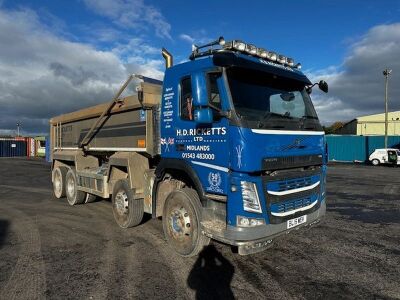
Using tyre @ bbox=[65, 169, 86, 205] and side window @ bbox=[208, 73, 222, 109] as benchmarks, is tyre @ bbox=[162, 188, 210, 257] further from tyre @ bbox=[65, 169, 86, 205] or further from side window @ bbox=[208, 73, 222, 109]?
tyre @ bbox=[65, 169, 86, 205]

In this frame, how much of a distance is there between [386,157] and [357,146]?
7715mm

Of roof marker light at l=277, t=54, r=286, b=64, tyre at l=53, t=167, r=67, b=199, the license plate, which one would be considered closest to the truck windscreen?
roof marker light at l=277, t=54, r=286, b=64

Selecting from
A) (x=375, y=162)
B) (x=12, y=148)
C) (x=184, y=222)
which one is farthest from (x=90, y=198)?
(x=12, y=148)

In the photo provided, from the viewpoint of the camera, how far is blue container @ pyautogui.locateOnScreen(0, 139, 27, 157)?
5453 centimetres

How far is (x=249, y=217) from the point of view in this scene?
5.09 m

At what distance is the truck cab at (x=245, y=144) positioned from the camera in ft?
16.8

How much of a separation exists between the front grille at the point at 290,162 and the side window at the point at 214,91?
3.35ft

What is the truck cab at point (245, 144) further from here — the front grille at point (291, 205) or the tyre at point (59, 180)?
the tyre at point (59, 180)

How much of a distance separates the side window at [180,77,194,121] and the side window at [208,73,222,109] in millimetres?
503

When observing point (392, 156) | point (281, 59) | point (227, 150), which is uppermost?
point (281, 59)

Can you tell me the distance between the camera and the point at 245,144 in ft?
16.5

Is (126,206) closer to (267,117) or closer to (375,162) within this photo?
(267,117)

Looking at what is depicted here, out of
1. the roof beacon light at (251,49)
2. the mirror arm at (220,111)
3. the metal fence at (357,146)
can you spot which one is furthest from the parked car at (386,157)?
the mirror arm at (220,111)

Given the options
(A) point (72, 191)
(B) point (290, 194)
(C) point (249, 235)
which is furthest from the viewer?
(A) point (72, 191)
